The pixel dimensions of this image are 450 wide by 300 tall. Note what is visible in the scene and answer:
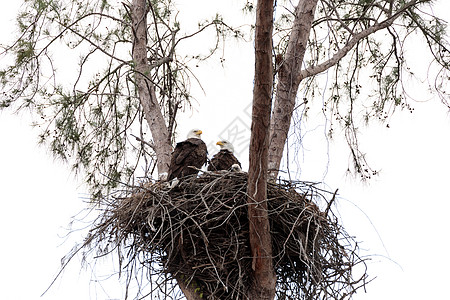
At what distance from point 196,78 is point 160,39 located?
52 centimetres

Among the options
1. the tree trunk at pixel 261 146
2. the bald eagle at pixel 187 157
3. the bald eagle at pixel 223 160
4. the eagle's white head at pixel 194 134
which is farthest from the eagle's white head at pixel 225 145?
the tree trunk at pixel 261 146

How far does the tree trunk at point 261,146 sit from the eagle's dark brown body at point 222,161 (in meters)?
0.79

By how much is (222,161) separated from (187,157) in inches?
12.3

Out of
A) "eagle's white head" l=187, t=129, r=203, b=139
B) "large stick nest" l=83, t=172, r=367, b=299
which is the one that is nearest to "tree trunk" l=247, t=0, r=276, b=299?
"large stick nest" l=83, t=172, r=367, b=299

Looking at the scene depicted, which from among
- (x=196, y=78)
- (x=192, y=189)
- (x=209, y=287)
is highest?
(x=196, y=78)

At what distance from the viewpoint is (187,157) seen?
444 centimetres

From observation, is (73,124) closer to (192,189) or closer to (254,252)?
(192,189)

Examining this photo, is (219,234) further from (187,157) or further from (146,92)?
(146,92)

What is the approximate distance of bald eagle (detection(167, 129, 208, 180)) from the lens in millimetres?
4336

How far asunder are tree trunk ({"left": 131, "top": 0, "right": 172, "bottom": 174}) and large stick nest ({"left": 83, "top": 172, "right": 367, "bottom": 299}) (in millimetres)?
991

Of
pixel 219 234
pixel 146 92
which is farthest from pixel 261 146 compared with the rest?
pixel 146 92

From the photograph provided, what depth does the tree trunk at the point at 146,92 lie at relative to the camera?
5105 millimetres

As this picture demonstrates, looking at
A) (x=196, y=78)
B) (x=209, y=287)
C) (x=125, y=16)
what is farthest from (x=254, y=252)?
(x=125, y=16)

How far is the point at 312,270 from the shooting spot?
401 centimetres
